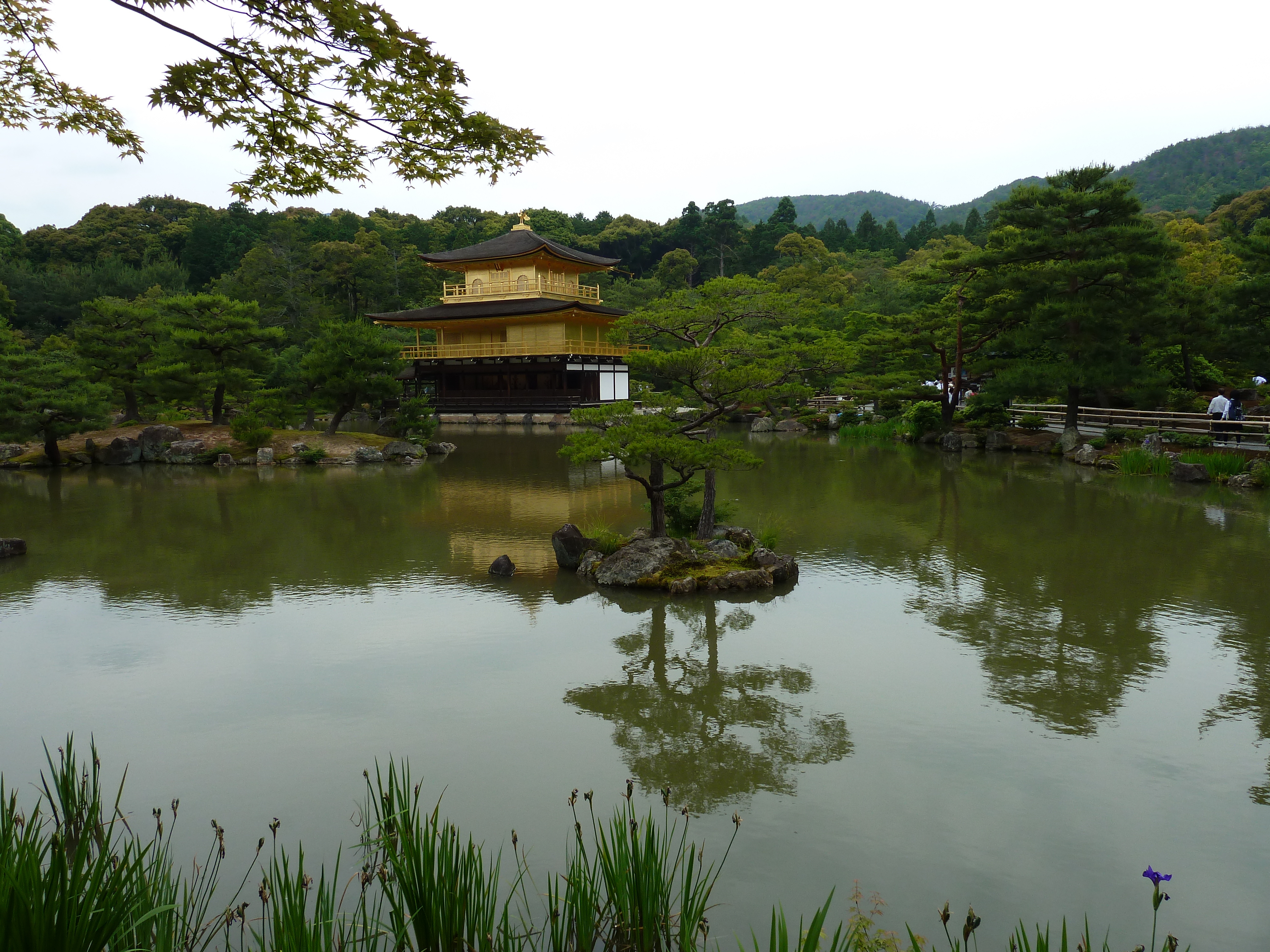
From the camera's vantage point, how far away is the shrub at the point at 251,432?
19.9 m

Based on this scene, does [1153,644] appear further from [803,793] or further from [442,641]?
[442,641]

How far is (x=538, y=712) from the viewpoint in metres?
5.48

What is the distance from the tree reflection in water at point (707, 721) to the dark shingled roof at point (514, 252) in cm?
2904

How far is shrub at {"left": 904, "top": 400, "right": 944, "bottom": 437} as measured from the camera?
22922mm

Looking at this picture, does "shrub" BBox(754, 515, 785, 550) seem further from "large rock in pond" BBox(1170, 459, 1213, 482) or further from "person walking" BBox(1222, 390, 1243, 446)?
"person walking" BBox(1222, 390, 1243, 446)

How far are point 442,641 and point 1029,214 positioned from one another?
17.3 meters

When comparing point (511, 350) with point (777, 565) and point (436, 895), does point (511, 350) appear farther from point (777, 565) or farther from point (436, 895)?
point (436, 895)

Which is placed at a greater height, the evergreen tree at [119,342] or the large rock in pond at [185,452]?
the evergreen tree at [119,342]

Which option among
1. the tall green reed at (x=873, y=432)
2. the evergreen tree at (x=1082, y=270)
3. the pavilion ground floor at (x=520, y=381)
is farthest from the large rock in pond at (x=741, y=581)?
the pavilion ground floor at (x=520, y=381)

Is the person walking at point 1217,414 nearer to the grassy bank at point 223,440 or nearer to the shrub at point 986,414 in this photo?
the shrub at point 986,414

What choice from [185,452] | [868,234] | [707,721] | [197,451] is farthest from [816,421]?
[868,234]

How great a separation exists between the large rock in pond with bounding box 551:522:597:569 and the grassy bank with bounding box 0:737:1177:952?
17.6 feet

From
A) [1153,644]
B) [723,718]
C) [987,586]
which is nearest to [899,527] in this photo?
[987,586]

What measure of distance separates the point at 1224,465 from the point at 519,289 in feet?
87.6
